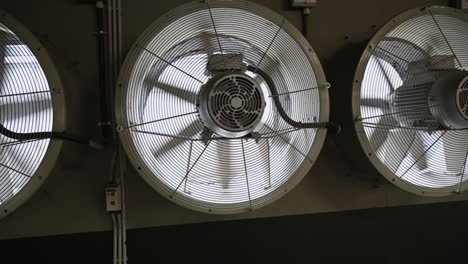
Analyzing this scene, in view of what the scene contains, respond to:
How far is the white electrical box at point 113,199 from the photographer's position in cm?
140

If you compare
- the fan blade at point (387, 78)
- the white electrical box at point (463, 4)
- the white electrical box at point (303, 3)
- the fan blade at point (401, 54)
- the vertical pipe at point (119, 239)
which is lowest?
the vertical pipe at point (119, 239)

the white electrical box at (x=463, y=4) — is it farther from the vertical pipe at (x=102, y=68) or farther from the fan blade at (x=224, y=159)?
the vertical pipe at (x=102, y=68)

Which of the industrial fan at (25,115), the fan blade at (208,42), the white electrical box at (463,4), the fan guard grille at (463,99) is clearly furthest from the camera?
the white electrical box at (463,4)

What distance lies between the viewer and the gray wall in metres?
1.39

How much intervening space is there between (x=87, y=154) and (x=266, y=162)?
67cm

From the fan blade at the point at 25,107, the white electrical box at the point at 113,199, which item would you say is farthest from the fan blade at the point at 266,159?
the fan blade at the point at 25,107

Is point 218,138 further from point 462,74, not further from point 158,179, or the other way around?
point 462,74

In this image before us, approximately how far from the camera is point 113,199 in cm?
141

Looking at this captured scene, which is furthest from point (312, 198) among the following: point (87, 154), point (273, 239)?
point (87, 154)

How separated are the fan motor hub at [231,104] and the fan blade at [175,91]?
0.16 feet

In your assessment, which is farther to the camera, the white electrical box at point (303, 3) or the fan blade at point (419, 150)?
the white electrical box at point (303, 3)

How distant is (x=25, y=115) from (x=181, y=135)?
478 millimetres

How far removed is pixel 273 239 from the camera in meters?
1.62

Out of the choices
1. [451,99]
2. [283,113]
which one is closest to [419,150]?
[451,99]
